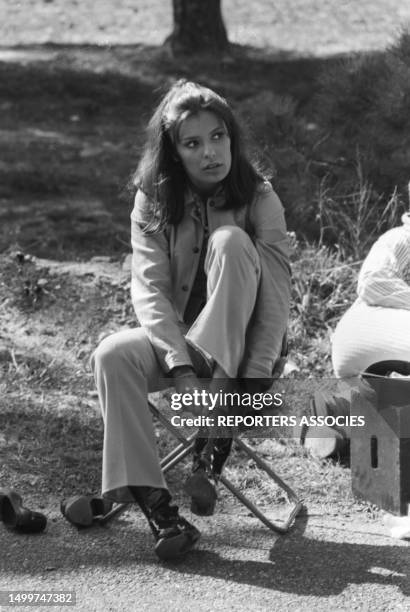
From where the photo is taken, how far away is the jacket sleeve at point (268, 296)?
3.42 metres

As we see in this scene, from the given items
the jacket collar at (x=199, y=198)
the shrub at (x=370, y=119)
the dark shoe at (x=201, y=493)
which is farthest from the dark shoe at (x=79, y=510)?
the shrub at (x=370, y=119)

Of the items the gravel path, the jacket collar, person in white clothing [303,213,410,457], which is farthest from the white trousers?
the jacket collar

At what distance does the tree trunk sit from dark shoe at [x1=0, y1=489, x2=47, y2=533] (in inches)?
226

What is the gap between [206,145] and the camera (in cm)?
362

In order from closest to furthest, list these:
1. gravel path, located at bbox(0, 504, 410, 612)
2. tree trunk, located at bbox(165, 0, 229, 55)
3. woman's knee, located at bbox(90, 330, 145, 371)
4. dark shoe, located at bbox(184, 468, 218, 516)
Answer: gravel path, located at bbox(0, 504, 410, 612)
dark shoe, located at bbox(184, 468, 218, 516)
woman's knee, located at bbox(90, 330, 145, 371)
tree trunk, located at bbox(165, 0, 229, 55)

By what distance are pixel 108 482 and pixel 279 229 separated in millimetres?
1048

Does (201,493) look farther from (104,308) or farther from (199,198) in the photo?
(104,308)

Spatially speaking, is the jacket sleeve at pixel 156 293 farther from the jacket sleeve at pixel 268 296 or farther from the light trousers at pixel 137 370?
the jacket sleeve at pixel 268 296

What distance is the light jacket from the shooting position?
11.3 feet

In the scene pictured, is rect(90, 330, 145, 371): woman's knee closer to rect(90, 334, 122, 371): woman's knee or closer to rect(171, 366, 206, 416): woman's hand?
rect(90, 334, 122, 371): woman's knee

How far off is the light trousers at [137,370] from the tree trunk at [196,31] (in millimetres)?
5633

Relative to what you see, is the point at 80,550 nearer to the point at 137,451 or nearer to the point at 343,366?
the point at 137,451

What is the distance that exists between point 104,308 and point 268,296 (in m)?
2.07

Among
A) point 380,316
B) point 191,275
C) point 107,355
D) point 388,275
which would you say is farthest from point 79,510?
point 388,275
